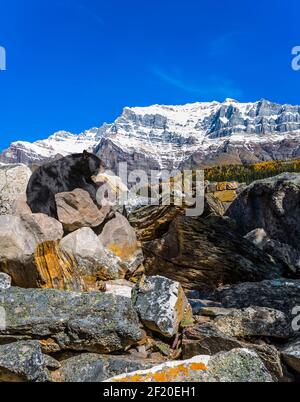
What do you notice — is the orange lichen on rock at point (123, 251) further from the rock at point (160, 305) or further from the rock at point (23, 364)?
the rock at point (23, 364)

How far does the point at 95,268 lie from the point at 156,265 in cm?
212

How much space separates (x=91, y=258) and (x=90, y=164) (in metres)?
7.02

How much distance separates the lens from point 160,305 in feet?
30.9

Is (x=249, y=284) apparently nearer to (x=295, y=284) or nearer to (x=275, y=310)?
(x=295, y=284)

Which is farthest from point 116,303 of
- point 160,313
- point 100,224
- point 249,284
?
point 100,224

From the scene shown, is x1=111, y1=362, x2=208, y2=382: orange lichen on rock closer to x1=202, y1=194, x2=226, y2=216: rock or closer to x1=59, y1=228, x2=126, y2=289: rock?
x1=59, y1=228, x2=126, y2=289: rock

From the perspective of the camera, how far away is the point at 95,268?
1367 cm

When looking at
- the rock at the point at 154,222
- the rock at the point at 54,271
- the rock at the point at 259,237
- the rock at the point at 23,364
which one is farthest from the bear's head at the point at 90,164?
the rock at the point at 23,364

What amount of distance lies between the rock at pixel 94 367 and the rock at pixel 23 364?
0.37 metres

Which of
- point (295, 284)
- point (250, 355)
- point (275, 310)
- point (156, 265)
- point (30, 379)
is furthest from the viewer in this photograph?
point (156, 265)

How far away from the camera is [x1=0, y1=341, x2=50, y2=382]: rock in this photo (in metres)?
7.10

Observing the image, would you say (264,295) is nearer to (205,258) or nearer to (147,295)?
(205,258)
